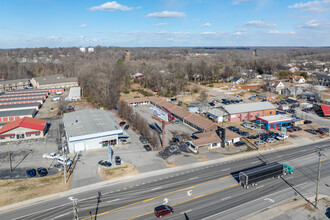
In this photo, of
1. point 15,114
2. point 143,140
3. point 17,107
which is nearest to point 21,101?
point 17,107

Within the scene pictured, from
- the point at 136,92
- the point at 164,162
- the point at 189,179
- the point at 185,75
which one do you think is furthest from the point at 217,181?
the point at 185,75

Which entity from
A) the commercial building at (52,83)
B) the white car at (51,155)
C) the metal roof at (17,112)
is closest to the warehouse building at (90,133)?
the white car at (51,155)

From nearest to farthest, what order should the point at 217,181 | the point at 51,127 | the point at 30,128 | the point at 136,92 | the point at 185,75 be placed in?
the point at 217,181 < the point at 30,128 < the point at 51,127 < the point at 136,92 < the point at 185,75

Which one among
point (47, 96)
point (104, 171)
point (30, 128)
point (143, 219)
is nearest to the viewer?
point (143, 219)

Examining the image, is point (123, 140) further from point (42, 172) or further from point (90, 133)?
point (42, 172)

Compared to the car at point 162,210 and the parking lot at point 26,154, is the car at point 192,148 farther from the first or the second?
the parking lot at point 26,154

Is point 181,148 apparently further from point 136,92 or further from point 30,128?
point 136,92
